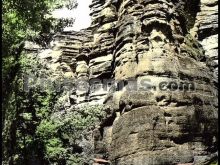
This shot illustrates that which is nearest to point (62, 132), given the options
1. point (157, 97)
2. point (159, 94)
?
point (157, 97)

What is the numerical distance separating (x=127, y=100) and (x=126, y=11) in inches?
323

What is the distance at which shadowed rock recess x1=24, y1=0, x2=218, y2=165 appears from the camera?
21.4m

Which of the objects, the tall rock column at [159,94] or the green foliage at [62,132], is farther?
the tall rock column at [159,94]

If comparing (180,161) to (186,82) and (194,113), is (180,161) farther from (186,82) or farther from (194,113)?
(186,82)

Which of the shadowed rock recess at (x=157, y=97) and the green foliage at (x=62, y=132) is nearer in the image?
the green foliage at (x=62, y=132)

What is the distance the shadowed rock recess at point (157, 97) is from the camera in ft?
70.3

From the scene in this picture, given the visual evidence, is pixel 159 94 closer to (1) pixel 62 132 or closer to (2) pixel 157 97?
(2) pixel 157 97

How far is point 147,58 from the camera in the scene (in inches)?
984

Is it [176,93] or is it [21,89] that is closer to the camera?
[21,89]

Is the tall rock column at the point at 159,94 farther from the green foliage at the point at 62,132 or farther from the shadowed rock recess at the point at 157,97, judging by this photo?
the green foliage at the point at 62,132

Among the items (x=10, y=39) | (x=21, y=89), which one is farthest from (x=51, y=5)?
(x=21, y=89)

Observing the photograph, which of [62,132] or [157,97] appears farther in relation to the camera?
[157,97]

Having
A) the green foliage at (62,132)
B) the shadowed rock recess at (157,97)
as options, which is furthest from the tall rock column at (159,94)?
the green foliage at (62,132)

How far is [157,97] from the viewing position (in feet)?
75.9
